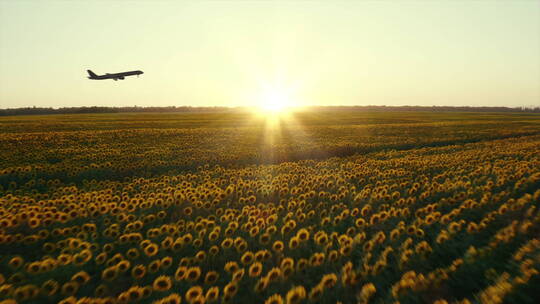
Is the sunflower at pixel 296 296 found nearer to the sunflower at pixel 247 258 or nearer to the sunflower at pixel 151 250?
the sunflower at pixel 247 258

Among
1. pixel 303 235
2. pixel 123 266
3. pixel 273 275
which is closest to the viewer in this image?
pixel 273 275

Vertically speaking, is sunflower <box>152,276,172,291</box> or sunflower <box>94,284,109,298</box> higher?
sunflower <box>152,276,172,291</box>

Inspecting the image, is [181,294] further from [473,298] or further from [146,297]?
[473,298]

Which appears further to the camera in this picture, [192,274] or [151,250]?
[151,250]

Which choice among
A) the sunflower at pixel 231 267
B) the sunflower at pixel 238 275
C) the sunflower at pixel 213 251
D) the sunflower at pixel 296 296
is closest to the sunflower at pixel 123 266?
the sunflower at pixel 213 251

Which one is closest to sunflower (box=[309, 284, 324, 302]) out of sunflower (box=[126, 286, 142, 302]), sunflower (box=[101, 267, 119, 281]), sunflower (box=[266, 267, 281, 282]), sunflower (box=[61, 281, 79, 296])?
sunflower (box=[266, 267, 281, 282])

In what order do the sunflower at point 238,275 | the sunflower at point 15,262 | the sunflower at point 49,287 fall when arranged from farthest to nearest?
the sunflower at point 15,262 < the sunflower at point 238,275 < the sunflower at point 49,287

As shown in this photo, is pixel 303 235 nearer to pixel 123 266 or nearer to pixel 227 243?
pixel 227 243

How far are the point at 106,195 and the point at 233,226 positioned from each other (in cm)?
431

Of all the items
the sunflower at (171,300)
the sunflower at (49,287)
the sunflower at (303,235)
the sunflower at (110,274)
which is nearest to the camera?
the sunflower at (171,300)

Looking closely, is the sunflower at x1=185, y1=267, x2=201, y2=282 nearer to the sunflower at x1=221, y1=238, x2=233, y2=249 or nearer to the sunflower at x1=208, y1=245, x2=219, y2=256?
the sunflower at x1=208, y1=245, x2=219, y2=256

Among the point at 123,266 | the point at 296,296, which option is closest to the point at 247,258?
the point at 296,296

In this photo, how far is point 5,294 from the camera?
3.90 metres

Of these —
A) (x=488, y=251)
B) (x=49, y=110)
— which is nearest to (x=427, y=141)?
(x=488, y=251)
